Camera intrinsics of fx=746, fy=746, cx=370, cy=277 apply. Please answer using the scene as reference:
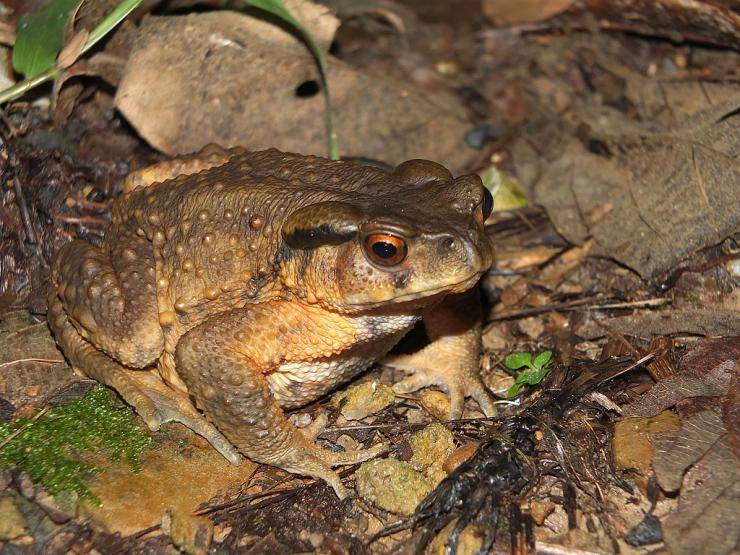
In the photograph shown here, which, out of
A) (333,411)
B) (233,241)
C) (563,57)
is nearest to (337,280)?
(233,241)

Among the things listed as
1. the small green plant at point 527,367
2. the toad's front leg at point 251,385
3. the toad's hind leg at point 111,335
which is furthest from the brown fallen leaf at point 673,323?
the toad's hind leg at point 111,335

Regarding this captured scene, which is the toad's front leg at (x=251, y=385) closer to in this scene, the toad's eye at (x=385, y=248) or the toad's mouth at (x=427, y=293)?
the toad's mouth at (x=427, y=293)

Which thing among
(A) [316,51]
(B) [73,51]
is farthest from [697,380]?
(B) [73,51]

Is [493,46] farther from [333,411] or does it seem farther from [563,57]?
[333,411]

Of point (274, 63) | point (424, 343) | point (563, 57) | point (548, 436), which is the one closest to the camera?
point (548, 436)

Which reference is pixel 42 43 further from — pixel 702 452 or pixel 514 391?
pixel 702 452

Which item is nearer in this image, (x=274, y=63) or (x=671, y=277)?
(x=671, y=277)
